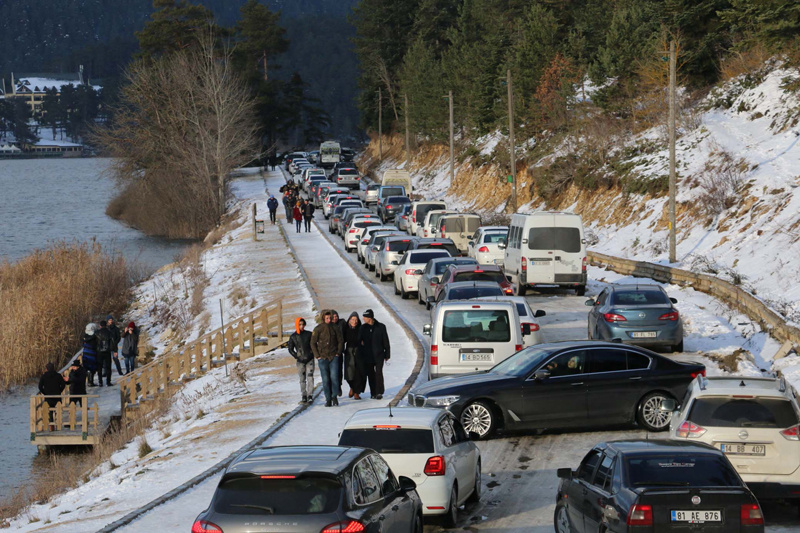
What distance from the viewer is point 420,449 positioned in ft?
36.9

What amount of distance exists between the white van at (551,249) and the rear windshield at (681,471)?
21.0 meters

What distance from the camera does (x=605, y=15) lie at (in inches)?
2645

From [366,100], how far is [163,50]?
92.0 ft

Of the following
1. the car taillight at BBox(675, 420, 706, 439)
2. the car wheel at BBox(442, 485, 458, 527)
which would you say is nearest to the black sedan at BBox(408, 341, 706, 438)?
the car wheel at BBox(442, 485, 458, 527)

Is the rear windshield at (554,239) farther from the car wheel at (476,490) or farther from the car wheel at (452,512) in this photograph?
the car wheel at (452,512)

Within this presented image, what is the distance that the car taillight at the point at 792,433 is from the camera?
37.3 feet

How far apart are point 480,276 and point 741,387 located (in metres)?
14.6

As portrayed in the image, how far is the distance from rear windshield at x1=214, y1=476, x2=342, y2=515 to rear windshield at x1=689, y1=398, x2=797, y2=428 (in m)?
5.21

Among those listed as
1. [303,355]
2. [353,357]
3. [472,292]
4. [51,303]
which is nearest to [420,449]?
[353,357]

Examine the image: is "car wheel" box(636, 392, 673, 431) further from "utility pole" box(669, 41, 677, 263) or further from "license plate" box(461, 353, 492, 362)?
"utility pole" box(669, 41, 677, 263)

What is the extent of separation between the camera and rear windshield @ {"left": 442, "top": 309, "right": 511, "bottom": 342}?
1822 cm

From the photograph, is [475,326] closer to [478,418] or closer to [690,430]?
[478,418]

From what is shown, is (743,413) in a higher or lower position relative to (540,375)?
higher

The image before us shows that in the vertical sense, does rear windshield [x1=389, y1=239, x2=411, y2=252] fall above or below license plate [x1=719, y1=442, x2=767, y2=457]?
above
